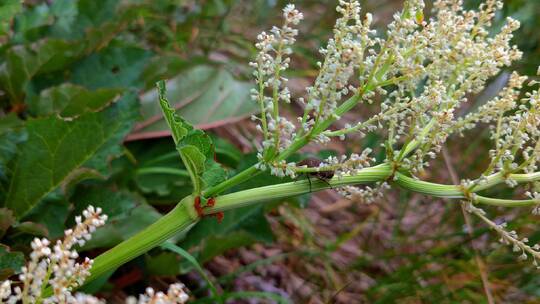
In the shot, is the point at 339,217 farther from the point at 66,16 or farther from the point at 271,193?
the point at 271,193

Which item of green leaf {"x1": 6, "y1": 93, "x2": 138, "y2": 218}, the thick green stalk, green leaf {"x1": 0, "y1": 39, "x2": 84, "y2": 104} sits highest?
green leaf {"x1": 0, "y1": 39, "x2": 84, "y2": 104}

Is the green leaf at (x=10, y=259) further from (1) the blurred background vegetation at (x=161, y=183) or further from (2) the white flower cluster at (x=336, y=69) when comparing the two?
(2) the white flower cluster at (x=336, y=69)

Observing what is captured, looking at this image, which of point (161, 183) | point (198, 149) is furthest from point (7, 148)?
point (198, 149)

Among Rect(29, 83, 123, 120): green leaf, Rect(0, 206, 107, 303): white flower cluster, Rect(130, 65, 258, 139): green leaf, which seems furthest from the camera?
Rect(130, 65, 258, 139): green leaf

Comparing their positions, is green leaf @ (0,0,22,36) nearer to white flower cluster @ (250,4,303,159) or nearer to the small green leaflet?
the small green leaflet

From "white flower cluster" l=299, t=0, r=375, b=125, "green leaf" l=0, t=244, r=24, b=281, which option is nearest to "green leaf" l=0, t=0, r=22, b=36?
"green leaf" l=0, t=244, r=24, b=281

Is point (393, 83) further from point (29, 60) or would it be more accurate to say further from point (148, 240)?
point (29, 60)

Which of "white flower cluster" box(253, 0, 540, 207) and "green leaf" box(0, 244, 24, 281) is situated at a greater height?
"white flower cluster" box(253, 0, 540, 207)
